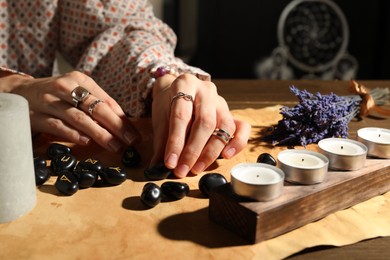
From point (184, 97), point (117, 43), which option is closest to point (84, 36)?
point (117, 43)

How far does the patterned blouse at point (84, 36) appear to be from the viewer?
131cm

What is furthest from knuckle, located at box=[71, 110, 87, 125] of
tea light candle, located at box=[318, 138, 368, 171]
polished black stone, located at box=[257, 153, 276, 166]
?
tea light candle, located at box=[318, 138, 368, 171]

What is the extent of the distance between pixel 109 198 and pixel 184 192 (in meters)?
0.12

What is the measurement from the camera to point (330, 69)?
2.82 meters

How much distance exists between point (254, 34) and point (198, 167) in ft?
6.64

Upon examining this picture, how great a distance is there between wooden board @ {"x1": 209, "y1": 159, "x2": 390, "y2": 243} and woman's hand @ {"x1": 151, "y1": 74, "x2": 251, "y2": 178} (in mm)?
171

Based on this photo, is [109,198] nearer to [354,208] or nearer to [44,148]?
[44,148]

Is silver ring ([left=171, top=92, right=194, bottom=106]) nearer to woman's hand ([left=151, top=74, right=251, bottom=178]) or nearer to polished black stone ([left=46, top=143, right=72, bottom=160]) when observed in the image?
woman's hand ([left=151, top=74, right=251, bottom=178])

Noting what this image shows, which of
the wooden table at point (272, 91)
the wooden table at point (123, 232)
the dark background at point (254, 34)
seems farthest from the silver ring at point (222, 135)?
the dark background at point (254, 34)

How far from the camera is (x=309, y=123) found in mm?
1028

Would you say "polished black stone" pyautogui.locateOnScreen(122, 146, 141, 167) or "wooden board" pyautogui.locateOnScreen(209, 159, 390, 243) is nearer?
"wooden board" pyautogui.locateOnScreen(209, 159, 390, 243)

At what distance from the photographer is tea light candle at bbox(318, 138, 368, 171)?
0.77m

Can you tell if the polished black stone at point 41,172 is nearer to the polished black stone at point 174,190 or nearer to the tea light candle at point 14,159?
the tea light candle at point 14,159

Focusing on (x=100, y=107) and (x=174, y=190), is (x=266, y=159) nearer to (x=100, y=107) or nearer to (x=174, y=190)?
(x=174, y=190)
